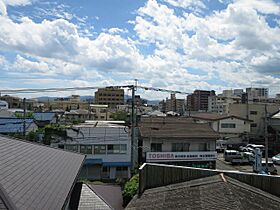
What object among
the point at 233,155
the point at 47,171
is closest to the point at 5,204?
the point at 47,171

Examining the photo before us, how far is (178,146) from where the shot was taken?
2862cm

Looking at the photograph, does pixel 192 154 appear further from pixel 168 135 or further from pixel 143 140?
pixel 143 140

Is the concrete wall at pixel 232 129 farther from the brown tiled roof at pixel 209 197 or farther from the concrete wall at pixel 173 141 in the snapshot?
the brown tiled roof at pixel 209 197

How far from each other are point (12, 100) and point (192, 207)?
316ft

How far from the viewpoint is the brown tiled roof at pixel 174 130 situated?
92.8 feet

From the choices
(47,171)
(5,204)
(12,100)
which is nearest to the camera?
(5,204)

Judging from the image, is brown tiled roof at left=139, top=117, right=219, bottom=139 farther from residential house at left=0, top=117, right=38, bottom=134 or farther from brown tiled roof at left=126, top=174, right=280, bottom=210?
brown tiled roof at left=126, top=174, right=280, bottom=210

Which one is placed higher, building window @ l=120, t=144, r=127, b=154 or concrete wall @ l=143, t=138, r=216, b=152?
concrete wall @ l=143, t=138, r=216, b=152

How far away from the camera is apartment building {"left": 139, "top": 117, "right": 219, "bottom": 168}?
1096 inches

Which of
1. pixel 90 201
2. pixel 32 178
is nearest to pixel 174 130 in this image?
pixel 90 201

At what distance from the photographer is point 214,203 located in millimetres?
11391

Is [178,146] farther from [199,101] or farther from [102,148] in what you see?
[199,101]

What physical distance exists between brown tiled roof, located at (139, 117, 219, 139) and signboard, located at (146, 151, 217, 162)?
1.47 meters

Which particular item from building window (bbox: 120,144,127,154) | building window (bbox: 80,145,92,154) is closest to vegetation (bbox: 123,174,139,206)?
building window (bbox: 120,144,127,154)
